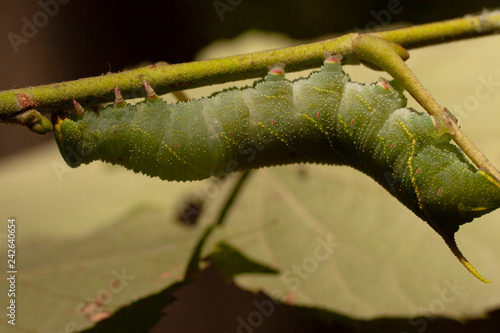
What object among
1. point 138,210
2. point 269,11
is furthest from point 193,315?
point 269,11

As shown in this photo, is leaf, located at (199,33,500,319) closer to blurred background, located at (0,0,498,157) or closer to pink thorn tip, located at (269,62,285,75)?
pink thorn tip, located at (269,62,285,75)

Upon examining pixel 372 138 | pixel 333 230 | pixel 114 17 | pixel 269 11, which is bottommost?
pixel 333 230

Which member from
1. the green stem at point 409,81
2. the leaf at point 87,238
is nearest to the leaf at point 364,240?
the leaf at point 87,238

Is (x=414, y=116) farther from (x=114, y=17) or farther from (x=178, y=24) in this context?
(x=114, y=17)

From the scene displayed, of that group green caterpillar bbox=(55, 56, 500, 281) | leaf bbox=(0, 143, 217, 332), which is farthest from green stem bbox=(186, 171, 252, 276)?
green caterpillar bbox=(55, 56, 500, 281)

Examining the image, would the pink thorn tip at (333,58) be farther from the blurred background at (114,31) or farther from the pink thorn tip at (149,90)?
the blurred background at (114,31)

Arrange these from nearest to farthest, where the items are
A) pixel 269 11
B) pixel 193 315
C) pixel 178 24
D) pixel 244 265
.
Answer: pixel 244 265, pixel 193 315, pixel 269 11, pixel 178 24
